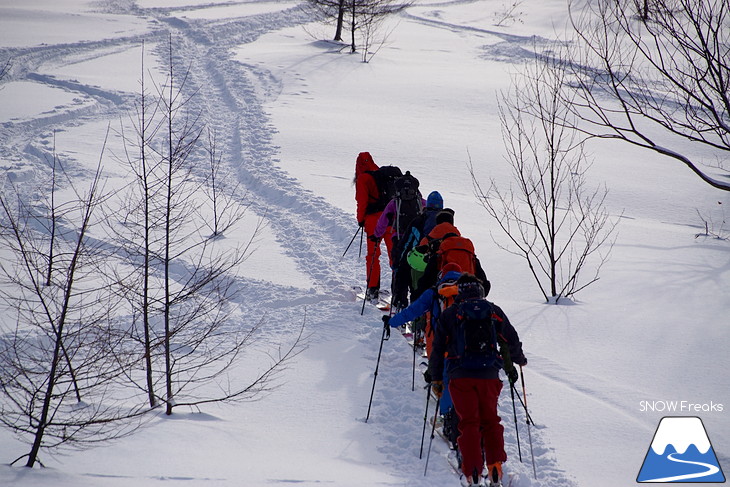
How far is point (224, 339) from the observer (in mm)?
7547

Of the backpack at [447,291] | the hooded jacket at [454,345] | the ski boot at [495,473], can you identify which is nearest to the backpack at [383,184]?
the backpack at [447,291]

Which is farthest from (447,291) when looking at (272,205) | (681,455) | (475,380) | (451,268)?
(272,205)

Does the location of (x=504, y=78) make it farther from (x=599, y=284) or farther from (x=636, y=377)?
(x=636, y=377)

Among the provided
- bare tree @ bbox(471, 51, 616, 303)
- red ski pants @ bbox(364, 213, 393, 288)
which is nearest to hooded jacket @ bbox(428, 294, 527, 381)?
bare tree @ bbox(471, 51, 616, 303)

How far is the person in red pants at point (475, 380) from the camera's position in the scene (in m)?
4.65

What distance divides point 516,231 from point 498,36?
81.3 feet

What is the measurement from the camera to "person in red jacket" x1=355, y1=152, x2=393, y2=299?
830 cm

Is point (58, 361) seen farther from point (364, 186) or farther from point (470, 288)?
point (364, 186)

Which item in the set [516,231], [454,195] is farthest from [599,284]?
[454,195]

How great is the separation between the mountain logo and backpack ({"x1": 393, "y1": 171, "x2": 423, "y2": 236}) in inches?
140

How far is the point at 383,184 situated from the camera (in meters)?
8.38

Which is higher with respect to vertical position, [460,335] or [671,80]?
[671,80]

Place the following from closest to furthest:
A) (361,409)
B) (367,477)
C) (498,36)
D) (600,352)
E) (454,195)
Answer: (367,477) < (361,409) < (600,352) < (454,195) < (498,36)

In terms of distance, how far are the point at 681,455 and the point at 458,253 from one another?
2.62 metres
